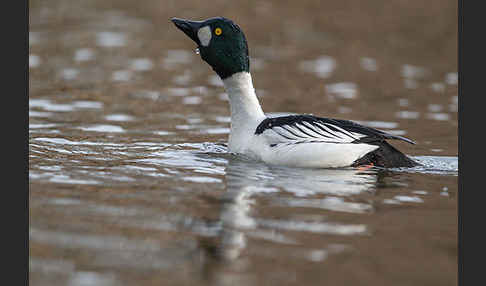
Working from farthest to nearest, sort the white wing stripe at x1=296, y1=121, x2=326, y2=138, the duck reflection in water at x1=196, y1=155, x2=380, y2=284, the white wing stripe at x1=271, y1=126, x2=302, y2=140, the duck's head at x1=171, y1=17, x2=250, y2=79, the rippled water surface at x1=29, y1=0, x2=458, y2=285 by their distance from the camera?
the duck's head at x1=171, y1=17, x2=250, y2=79 → the white wing stripe at x1=271, y1=126, x2=302, y2=140 → the white wing stripe at x1=296, y1=121, x2=326, y2=138 → the duck reflection in water at x1=196, y1=155, x2=380, y2=284 → the rippled water surface at x1=29, y1=0, x2=458, y2=285

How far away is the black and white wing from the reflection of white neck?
1.65ft

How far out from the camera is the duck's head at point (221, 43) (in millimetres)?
9305

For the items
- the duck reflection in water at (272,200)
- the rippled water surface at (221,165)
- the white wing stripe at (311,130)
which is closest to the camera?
the rippled water surface at (221,165)

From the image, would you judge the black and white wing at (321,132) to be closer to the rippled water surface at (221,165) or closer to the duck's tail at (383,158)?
the duck's tail at (383,158)

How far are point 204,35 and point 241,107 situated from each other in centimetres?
94

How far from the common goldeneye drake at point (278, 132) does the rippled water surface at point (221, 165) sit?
0.17 metres

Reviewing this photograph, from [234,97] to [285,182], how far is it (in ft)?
6.07

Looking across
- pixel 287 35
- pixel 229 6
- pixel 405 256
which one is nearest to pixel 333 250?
pixel 405 256

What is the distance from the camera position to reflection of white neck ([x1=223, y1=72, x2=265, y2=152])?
30.7 ft

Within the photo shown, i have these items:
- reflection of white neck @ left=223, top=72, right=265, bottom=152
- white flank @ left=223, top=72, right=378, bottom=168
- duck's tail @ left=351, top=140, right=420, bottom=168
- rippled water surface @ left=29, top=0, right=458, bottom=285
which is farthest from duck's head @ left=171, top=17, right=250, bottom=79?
duck's tail @ left=351, top=140, right=420, bottom=168

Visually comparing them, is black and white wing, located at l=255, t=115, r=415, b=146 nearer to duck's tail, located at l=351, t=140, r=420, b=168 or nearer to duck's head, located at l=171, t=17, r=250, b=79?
duck's tail, located at l=351, t=140, r=420, b=168

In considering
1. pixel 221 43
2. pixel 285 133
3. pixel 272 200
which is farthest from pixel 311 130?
pixel 272 200

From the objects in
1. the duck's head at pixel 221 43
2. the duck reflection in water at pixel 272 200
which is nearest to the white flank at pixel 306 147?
the duck reflection in water at pixel 272 200

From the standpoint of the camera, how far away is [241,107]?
9.45 meters
